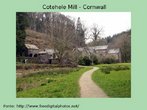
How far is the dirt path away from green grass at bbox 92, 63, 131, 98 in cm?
16

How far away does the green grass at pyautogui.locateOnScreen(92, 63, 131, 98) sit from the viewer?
45.9ft

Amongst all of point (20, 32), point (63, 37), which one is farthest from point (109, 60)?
point (20, 32)

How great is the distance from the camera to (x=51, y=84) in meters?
14.5

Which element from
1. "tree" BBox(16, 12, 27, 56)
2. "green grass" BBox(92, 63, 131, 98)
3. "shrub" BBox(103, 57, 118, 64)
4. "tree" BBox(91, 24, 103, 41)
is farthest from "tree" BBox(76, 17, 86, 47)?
"tree" BBox(16, 12, 27, 56)

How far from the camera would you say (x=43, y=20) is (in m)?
14.6

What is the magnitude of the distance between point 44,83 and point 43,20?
1882mm

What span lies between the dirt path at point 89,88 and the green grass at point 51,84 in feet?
0.51

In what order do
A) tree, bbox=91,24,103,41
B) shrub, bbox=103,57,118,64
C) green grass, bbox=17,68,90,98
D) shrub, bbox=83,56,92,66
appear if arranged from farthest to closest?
shrub, bbox=83,56,92,66
shrub, bbox=103,57,118,64
tree, bbox=91,24,103,41
green grass, bbox=17,68,90,98

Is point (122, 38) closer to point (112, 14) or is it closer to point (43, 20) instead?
point (112, 14)

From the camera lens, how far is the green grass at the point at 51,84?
45.7 feet

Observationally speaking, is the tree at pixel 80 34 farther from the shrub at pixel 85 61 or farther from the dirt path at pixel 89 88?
the dirt path at pixel 89 88

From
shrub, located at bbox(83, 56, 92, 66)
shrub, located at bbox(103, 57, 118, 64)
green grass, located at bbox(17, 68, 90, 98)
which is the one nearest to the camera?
green grass, located at bbox(17, 68, 90, 98)

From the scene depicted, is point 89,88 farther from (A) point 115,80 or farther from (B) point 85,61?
(B) point 85,61

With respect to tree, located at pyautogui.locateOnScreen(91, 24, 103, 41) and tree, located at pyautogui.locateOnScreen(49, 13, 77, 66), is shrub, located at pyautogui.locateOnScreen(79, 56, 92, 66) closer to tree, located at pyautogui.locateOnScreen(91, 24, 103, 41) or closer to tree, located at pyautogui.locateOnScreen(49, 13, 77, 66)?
tree, located at pyautogui.locateOnScreen(49, 13, 77, 66)
